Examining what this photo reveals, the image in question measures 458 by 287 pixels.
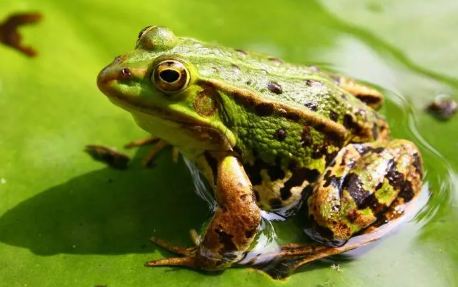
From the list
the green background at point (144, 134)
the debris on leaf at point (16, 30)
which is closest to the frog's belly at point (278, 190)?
the green background at point (144, 134)

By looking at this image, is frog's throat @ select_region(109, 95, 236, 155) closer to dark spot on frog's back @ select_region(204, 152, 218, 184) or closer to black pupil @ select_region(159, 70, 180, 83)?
dark spot on frog's back @ select_region(204, 152, 218, 184)

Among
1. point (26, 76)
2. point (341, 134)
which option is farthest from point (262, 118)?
point (26, 76)

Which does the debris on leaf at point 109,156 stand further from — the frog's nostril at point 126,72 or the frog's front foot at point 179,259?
the frog's nostril at point 126,72

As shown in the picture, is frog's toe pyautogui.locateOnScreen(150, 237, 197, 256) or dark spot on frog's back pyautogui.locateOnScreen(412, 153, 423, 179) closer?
frog's toe pyautogui.locateOnScreen(150, 237, 197, 256)

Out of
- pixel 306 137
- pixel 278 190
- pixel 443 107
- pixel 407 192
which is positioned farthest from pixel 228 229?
pixel 443 107

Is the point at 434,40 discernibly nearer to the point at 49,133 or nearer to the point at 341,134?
the point at 341,134

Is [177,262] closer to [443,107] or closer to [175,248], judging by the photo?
[175,248]

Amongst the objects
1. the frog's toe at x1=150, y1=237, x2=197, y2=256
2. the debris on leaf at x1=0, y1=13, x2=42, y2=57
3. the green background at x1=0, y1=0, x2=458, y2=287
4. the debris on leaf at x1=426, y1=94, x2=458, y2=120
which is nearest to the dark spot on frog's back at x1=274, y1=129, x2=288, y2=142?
the green background at x1=0, y1=0, x2=458, y2=287
